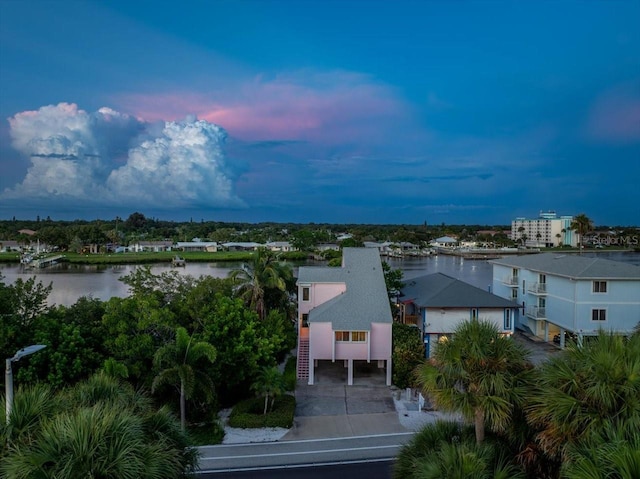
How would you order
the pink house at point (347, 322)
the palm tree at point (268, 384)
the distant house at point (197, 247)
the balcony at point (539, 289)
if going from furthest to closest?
the distant house at point (197, 247), the balcony at point (539, 289), the pink house at point (347, 322), the palm tree at point (268, 384)

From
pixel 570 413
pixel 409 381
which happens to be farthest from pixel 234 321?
pixel 570 413

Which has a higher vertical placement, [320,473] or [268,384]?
[268,384]

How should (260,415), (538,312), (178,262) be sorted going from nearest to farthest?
(260,415) < (538,312) < (178,262)

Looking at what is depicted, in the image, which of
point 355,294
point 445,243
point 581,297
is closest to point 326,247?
point 445,243

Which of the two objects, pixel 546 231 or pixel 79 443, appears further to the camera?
pixel 546 231

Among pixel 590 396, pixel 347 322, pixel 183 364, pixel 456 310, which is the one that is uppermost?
pixel 590 396

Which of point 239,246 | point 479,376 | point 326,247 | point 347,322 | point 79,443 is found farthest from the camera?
point 239,246

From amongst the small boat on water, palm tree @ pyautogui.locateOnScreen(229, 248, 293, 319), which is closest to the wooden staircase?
palm tree @ pyautogui.locateOnScreen(229, 248, 293, 319)

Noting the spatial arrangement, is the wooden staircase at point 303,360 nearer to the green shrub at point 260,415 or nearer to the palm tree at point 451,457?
the green shrub at point 260,415

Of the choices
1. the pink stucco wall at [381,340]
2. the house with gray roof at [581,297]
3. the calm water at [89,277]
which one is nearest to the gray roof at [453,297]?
the pink stucco wall at [381,340]

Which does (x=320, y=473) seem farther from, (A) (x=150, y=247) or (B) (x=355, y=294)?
(A) (x=150, y=247)
